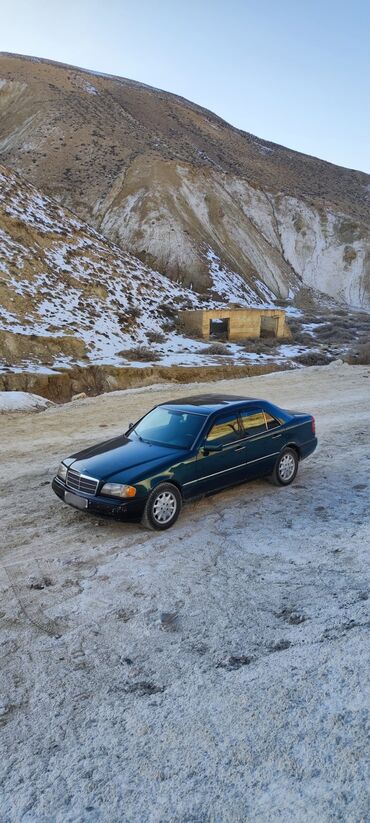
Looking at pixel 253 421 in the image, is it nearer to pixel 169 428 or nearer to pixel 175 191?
pixel 169 428

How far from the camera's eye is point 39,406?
45.5 feet

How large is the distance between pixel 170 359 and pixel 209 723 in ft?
64.9

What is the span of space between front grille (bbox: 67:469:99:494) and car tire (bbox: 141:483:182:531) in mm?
640

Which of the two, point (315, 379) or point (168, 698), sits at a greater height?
point (315, 379)

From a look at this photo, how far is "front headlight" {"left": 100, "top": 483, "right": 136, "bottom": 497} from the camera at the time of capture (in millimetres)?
5898

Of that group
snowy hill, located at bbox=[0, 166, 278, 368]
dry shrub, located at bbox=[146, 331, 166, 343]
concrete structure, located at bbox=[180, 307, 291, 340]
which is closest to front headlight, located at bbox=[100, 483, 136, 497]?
snowy hill, located at bbox=[0, 166, 278, 368]

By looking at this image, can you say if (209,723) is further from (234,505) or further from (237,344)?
(237,344)

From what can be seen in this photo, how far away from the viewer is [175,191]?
48.5 m

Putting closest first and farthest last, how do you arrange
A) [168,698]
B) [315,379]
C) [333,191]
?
1. [168,698]
2. [315,379]
3. [333,191]

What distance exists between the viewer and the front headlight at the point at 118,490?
19.4 ft

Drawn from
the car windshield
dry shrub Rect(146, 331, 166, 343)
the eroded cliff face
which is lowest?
the car windshield

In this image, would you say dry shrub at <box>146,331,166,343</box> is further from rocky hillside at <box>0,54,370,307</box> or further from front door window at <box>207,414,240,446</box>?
front door window at <box>207,414,240,446</box>

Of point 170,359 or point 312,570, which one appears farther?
point 170,359

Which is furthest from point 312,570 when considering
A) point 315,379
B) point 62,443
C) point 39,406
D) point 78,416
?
point 315,379
